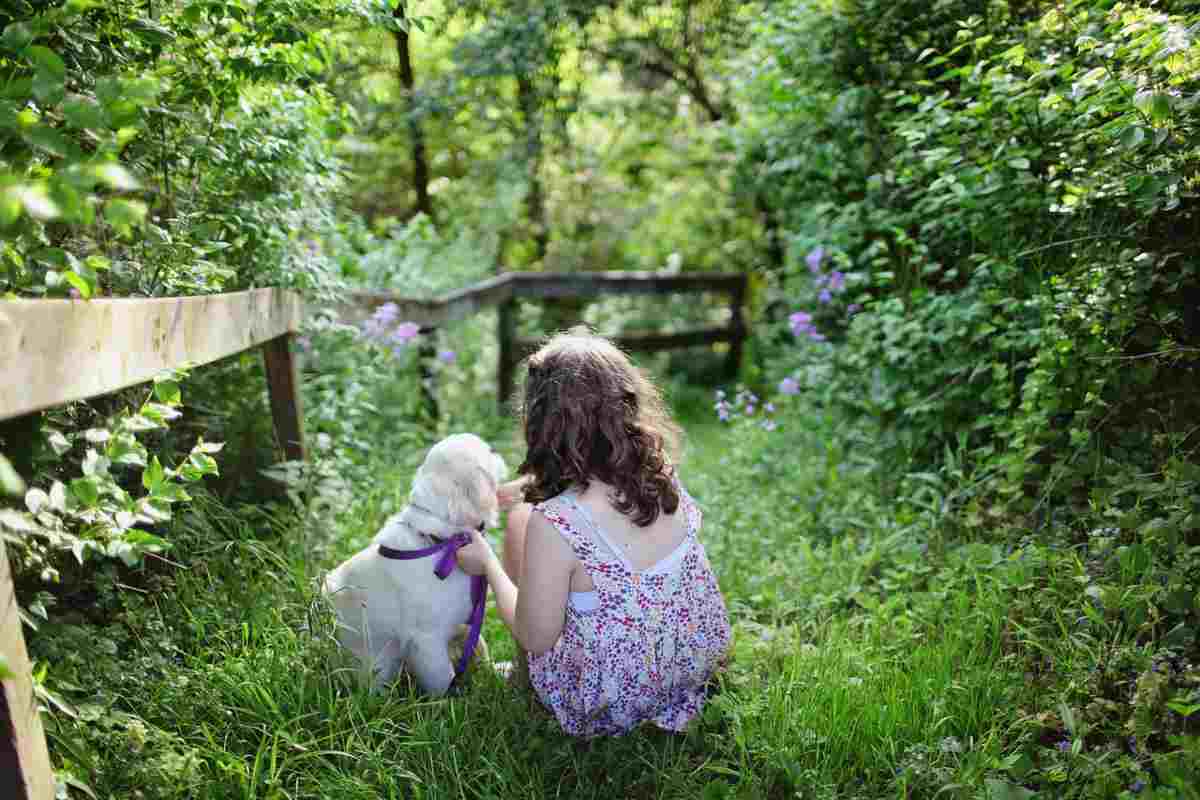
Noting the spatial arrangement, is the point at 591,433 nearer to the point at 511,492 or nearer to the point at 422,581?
the point at 511,492

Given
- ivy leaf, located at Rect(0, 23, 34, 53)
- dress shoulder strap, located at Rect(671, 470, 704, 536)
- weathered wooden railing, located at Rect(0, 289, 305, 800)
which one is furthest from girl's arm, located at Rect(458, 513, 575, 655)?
ivy leaf, located at Rect(0, 23, 34, 53)

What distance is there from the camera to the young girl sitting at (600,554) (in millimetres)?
2248

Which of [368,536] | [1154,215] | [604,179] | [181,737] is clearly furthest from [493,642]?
[604,179]

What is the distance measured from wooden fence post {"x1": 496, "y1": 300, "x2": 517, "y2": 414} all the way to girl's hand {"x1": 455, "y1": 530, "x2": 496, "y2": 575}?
3811mm

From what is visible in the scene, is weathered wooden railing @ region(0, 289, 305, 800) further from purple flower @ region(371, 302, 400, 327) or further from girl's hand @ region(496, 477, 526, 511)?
purple flower @ region(371, 302, 400, 327)

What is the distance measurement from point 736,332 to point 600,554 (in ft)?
20.8

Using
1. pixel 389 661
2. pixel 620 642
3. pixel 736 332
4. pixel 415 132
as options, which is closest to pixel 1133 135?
pixel 620 642

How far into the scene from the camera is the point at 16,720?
1.47m

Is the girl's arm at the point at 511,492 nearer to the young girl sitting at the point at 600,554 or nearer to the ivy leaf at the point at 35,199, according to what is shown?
the young girl sitting at the point at 600,554

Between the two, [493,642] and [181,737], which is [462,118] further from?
[181,737]

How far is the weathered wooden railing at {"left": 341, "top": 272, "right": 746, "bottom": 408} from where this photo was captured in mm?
4734

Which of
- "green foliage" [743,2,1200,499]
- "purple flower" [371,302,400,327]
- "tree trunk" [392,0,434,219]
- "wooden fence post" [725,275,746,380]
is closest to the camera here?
"green foliage" [743,2,1200,499]

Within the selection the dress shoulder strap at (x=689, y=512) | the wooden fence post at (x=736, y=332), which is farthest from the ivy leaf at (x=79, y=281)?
the wooden fence post at (x=736, y=332)

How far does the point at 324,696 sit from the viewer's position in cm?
223
